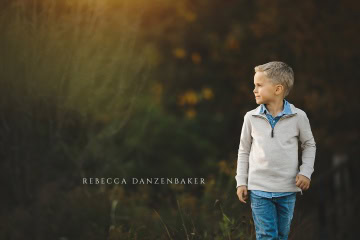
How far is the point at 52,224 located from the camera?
5586 millimetres

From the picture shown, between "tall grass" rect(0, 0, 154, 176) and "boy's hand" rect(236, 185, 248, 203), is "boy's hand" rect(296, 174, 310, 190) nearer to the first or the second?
"boy's hand" rect(236, 185, 248, 203)

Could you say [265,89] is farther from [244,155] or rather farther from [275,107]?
[244,155]

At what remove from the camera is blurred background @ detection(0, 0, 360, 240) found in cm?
547

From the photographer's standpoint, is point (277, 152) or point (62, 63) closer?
point (277, 152)

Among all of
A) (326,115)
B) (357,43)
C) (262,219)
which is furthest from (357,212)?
(262,219)

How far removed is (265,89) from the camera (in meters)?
3.22

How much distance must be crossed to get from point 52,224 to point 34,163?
31.2 inches

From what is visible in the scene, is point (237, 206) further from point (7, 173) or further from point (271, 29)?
point (271, 29)

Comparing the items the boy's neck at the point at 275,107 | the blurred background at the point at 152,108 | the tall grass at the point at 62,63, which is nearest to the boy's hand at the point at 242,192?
the blurred background at the point at 152,108

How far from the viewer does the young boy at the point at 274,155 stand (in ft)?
10.4

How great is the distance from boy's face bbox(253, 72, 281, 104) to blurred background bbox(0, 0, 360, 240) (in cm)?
72

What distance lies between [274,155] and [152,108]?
5.49 meters

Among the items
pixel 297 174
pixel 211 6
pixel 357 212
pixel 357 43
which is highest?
pixel 211 6

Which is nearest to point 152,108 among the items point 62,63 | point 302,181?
point 62,63
